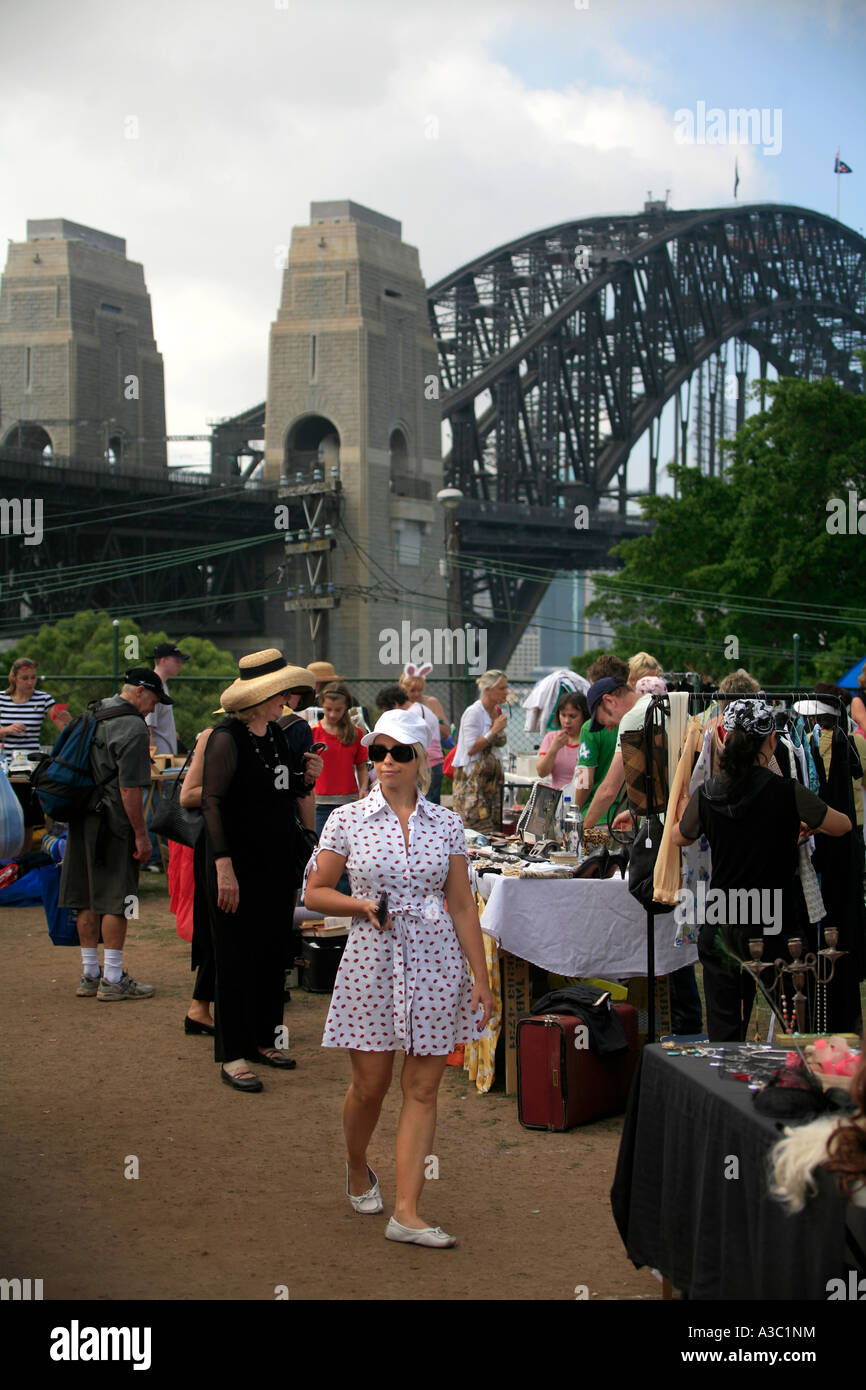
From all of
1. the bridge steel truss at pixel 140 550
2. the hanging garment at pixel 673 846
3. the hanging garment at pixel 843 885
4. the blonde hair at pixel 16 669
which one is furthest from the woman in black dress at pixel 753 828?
the bridge steel truss at pixel 140 550

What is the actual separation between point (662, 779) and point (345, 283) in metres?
42.0

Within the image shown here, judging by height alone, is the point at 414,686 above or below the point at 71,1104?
above

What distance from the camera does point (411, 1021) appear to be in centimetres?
459

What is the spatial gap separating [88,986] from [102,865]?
864mm

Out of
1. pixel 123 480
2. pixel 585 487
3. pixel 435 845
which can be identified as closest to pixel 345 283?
pixel 123 480

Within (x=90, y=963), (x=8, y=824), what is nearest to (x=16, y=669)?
(x=90, y=963)

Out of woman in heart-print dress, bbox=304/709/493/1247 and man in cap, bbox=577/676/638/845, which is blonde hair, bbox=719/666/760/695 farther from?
woman in heart-print dress, bbox=304/709/493/1247

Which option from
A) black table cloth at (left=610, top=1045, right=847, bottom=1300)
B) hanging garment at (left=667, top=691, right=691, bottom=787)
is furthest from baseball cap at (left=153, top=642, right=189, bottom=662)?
black table cloth at (left=610, top=1045, right=847, bottom=1300)

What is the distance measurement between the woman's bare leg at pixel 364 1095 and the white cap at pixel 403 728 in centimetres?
99

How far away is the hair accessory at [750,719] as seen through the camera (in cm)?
521

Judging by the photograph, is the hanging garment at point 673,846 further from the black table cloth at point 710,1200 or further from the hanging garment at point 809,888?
the black table cloth at point 710,1200
